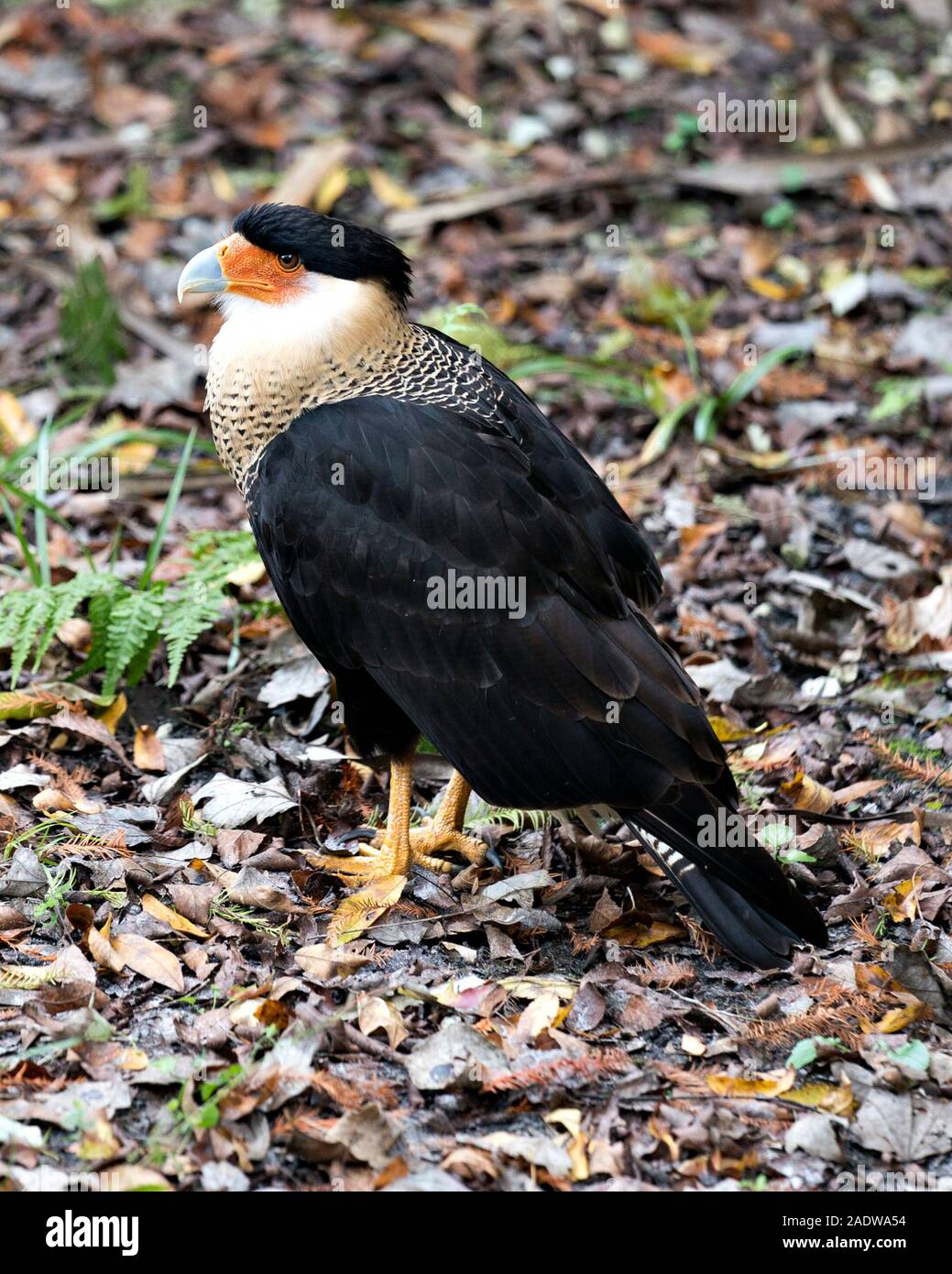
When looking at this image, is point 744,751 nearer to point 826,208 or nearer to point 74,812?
point 74,812

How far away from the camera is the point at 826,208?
7.79 m

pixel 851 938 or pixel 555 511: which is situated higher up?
pixel 555 511

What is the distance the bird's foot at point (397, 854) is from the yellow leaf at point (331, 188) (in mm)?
4274

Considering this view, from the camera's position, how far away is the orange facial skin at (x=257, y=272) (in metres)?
4.19

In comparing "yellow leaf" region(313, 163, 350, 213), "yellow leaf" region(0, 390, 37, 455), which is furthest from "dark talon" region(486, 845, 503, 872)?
"yellow leaf" region(313, 163, 350, 213)

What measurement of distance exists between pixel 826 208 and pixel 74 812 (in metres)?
5.45

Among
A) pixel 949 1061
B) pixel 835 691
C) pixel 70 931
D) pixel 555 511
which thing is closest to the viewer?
pixel 949 1061

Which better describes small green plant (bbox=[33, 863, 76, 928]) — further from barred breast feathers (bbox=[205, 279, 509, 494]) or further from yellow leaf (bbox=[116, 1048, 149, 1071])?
barred breast feathers (bbox=[205, 279, 509, 494])

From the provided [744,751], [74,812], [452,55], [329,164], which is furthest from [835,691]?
[452,55]

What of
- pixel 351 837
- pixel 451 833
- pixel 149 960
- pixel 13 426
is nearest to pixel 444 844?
pixel 451 833

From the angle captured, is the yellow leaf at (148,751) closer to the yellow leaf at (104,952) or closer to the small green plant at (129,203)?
the yellow leaf at (104,952)

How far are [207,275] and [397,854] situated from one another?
69.2 inches
